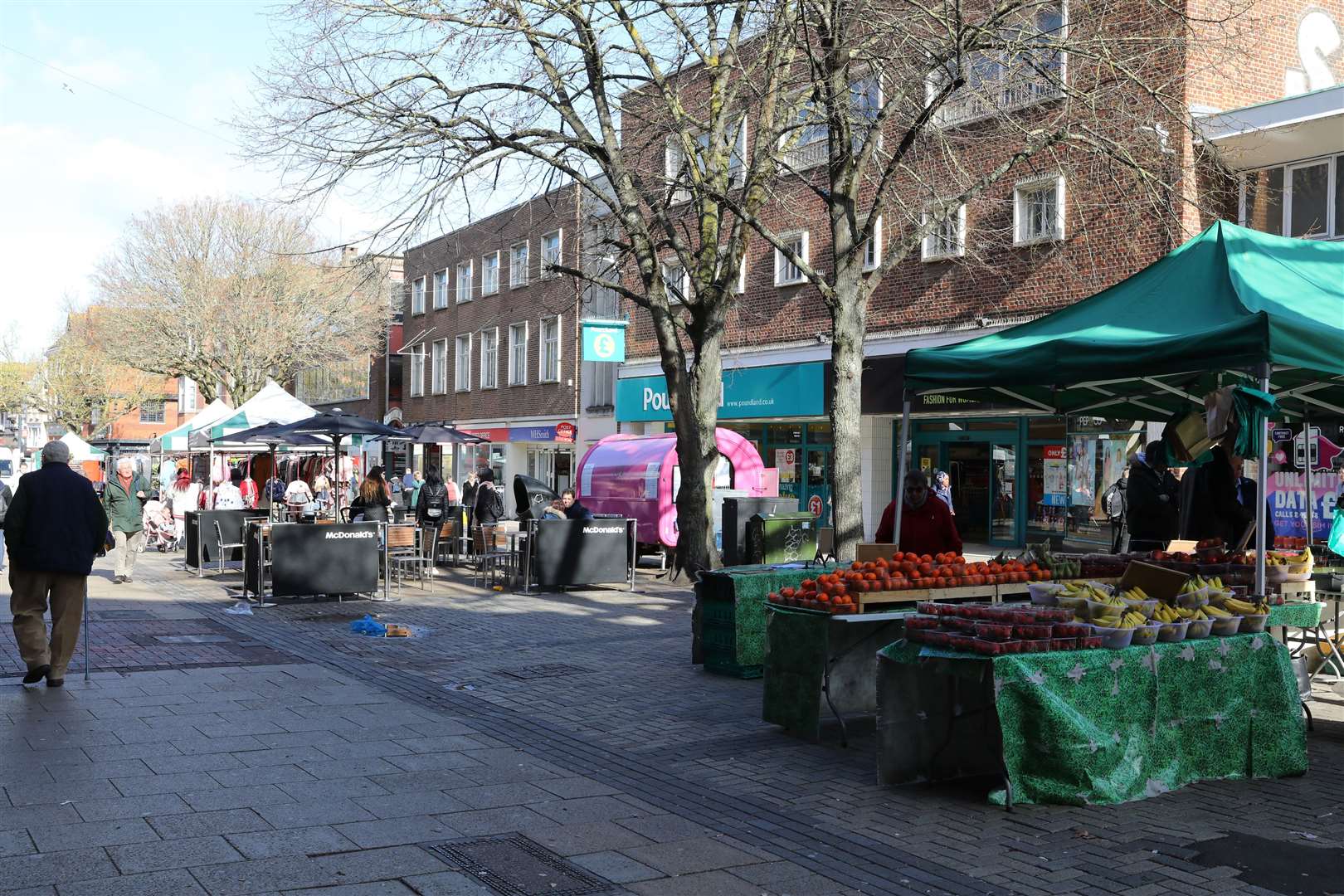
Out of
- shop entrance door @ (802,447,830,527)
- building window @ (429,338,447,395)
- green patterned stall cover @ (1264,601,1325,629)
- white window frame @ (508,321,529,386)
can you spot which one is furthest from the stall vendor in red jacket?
building window @ (429,338,447,395)

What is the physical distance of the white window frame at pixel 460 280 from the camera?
4219 centimetres

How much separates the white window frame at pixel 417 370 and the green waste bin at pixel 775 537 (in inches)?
1266

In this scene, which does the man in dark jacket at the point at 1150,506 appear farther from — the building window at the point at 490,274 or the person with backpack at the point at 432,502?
the building window at the point at 490,274

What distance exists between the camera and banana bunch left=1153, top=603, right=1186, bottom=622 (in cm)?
660

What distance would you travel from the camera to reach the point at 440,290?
1785 inches

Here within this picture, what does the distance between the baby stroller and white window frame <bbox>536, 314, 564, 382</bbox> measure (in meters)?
13.2

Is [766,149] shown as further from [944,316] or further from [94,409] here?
[94,409]

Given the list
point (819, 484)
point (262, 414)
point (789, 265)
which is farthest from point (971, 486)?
point (262, 414)

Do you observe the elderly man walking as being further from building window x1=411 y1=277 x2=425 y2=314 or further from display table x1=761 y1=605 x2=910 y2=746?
building window x1=411 y1=277 x2=425 y2=314

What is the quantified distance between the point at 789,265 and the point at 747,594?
17.4m

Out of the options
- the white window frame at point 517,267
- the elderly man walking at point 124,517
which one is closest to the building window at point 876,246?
the elderly man walking at point 124,517

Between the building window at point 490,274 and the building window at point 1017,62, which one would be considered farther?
the building window at point 490,274

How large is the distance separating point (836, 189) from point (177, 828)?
1041 centimetres

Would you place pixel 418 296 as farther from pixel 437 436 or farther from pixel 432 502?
pixel 432 502
